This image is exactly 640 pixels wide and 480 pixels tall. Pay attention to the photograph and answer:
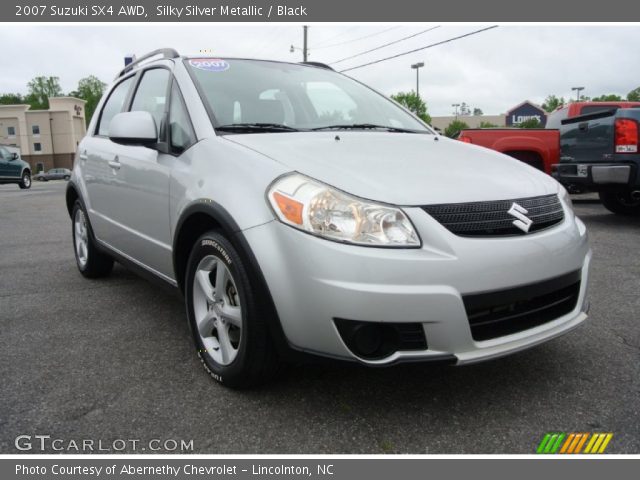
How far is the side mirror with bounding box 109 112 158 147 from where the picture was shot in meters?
2.91

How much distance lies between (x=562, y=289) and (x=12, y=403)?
8.15 feet

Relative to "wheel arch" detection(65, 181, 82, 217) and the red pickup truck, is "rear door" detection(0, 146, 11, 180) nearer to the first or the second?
the red pickup truck

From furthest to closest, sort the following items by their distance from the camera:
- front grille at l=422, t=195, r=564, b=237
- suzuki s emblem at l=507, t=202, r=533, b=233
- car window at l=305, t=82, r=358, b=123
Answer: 1. car window at l=305, t=82, r=358, b=123
2. suzuki s emblem at l=507, t=202, r=533, b=233
3. front grille at l=422, t=195, r=564, b=237

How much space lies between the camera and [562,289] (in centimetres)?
240

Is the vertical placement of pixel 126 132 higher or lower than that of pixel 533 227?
higher

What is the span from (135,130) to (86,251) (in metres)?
2.11

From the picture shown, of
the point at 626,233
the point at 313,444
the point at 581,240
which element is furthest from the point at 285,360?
the point at 626,233

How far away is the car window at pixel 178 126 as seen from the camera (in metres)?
2.86

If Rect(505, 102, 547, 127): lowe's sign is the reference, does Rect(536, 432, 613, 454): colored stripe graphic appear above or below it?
below

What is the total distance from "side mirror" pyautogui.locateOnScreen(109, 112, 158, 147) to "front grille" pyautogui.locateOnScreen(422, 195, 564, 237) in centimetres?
161

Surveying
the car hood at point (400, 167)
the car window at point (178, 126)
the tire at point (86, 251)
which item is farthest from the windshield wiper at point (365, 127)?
the tire at point (86, 251)

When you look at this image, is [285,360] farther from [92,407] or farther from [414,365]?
[92,407]

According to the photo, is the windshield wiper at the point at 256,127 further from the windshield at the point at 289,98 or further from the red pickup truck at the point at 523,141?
the red pickup truck at the point at 523,141

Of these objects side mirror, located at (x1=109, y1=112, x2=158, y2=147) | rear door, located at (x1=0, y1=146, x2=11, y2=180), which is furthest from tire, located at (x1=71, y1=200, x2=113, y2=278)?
rear door, located at (x1=0, y1=146, x2=11, y2=180)
